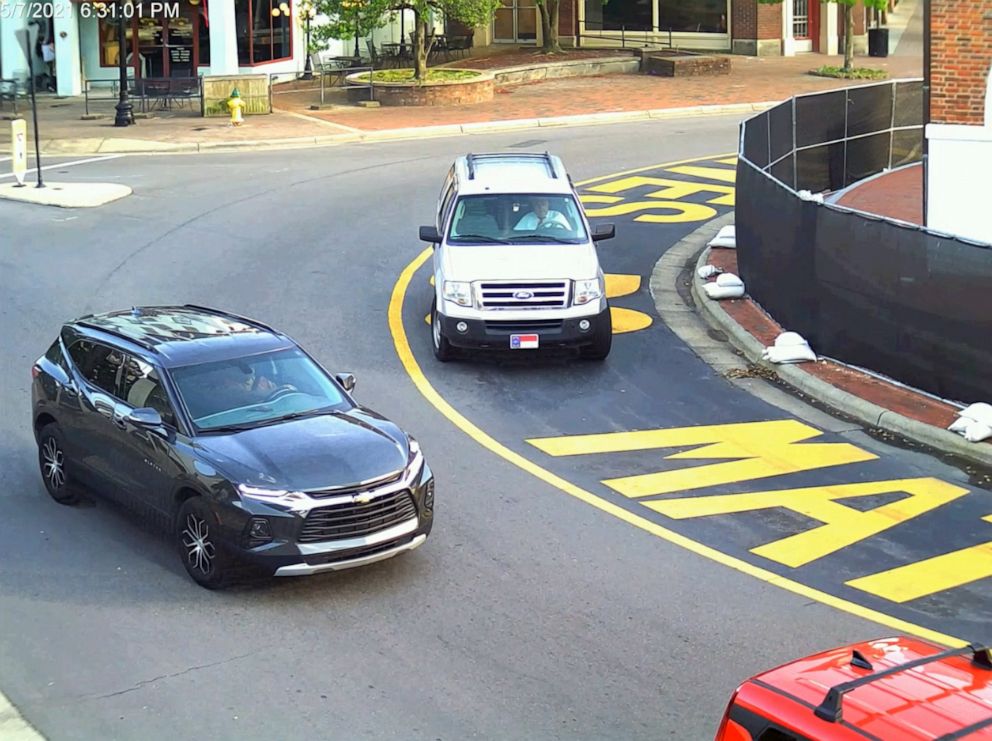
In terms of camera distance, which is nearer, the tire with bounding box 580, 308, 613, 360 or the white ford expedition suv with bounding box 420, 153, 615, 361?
the white ford expedition suv with bounding box 420, 153, 615, 361

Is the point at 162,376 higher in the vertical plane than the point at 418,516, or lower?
higher

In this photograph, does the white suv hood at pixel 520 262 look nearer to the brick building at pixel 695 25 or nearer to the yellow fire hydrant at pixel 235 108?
the yellow fire hydrant at pixel 235 108

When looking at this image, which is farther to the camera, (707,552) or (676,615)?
(707,552)

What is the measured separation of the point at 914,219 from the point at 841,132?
4.79 metres

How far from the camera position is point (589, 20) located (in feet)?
182

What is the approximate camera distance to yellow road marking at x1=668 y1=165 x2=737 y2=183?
28938 mm

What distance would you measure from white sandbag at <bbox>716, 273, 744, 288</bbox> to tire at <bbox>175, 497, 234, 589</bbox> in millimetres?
10704

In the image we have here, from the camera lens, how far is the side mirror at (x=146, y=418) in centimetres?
1113

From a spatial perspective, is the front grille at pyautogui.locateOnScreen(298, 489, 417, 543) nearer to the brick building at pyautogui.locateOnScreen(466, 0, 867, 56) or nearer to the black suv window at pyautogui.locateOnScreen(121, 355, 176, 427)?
the black suv window at pyautogui.locateOnScreen(121, 355, 176, 427)

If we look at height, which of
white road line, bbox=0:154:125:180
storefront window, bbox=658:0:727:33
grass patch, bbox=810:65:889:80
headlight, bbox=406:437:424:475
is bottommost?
headlight, bbox=406:437:424:475

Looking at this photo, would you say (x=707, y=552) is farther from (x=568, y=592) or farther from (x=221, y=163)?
(x=221, y=163)

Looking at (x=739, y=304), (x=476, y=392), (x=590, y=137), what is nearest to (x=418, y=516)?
(x=476, y=392)

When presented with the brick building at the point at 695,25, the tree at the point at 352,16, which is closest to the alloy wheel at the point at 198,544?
the tree at the point at 352,16

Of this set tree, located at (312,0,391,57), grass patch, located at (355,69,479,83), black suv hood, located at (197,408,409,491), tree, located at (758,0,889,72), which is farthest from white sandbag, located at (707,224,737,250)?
tree, located at (758,0,889,72)
